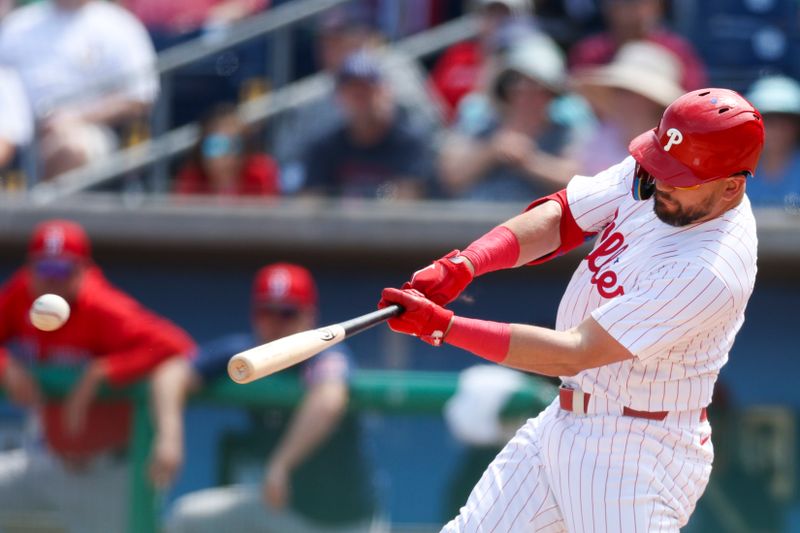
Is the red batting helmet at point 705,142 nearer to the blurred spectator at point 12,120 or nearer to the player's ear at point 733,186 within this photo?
the player's ear at point 733,186

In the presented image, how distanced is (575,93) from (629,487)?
9.59 ft

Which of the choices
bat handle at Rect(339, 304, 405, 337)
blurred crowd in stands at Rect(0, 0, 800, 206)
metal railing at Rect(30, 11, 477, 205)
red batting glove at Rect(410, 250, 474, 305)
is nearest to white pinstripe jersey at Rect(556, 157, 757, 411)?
red batting glove at Rect(410, 250, 474, 305)

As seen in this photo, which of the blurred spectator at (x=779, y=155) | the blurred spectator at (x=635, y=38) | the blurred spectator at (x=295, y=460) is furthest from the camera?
the blurred spectator at (x=635, y=38)

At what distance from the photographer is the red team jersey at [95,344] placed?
5395 millimetres

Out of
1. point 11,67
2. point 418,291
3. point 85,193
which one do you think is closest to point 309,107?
point 85,193

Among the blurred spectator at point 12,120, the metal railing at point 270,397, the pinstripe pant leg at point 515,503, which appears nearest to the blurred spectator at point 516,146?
the metal railing at point 270,397

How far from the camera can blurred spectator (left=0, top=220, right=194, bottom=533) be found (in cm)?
537

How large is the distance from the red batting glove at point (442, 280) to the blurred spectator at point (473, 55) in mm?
3059

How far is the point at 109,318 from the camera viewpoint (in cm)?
551

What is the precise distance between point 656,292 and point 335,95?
3205 mm

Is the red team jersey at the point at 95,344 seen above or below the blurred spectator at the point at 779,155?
below

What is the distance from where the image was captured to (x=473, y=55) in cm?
645

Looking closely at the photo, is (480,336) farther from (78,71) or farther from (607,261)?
(78,71)

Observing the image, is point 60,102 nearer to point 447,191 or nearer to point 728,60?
point 447,191
